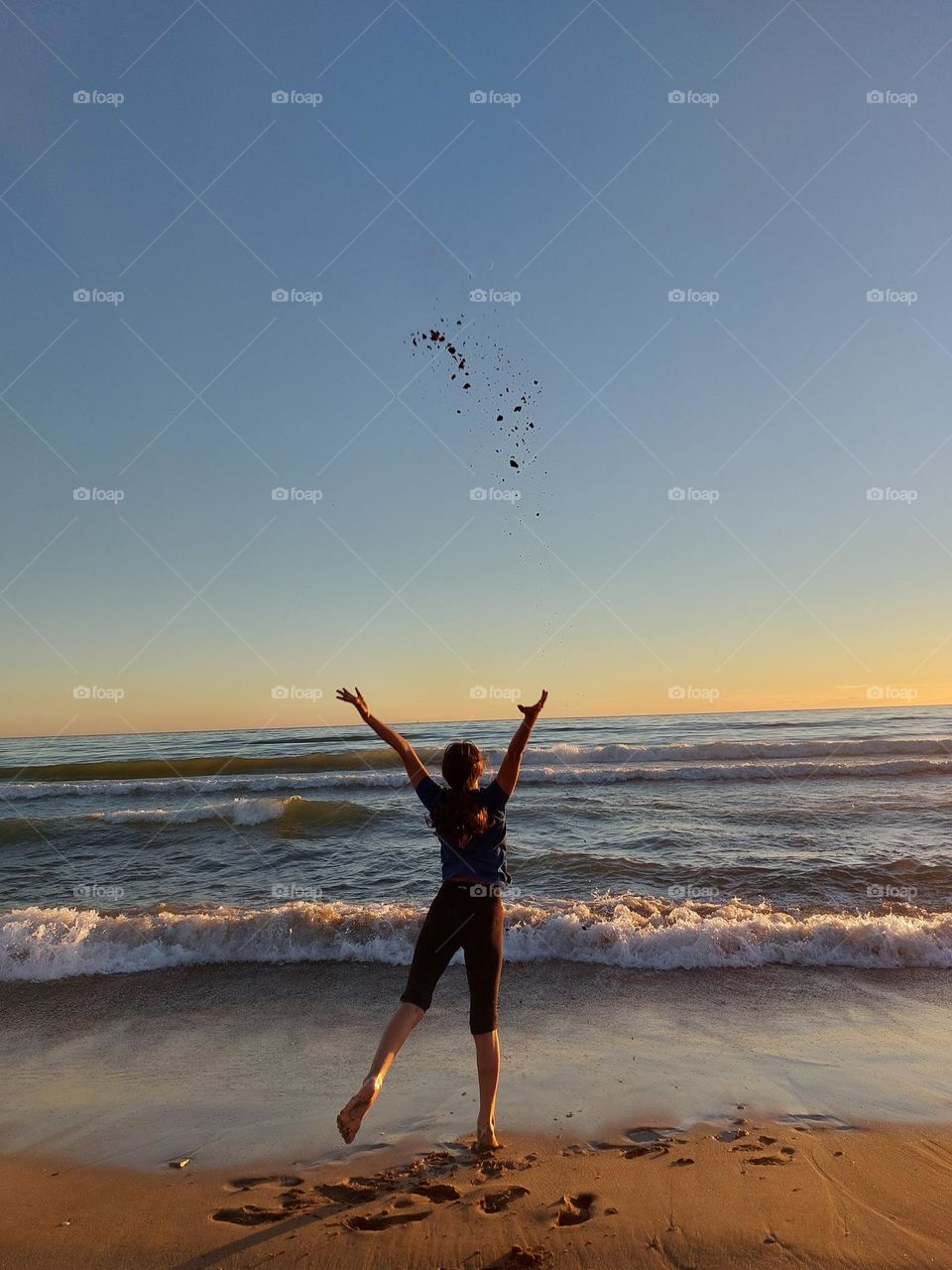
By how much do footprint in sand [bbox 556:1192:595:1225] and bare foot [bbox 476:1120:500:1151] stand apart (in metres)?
0.52

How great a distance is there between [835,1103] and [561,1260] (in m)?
2.25

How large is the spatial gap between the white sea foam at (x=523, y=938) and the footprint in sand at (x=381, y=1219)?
4271mm

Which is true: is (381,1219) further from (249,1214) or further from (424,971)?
(424,971)

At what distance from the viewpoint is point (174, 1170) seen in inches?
159

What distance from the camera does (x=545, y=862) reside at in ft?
37.2

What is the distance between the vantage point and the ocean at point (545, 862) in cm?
775

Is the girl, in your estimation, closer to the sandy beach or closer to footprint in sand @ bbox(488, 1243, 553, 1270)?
the sandy beach

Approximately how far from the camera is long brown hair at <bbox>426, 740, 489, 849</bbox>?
151 inches

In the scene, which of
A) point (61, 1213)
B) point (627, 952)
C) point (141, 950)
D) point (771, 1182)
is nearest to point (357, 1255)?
point (61, 1213)
